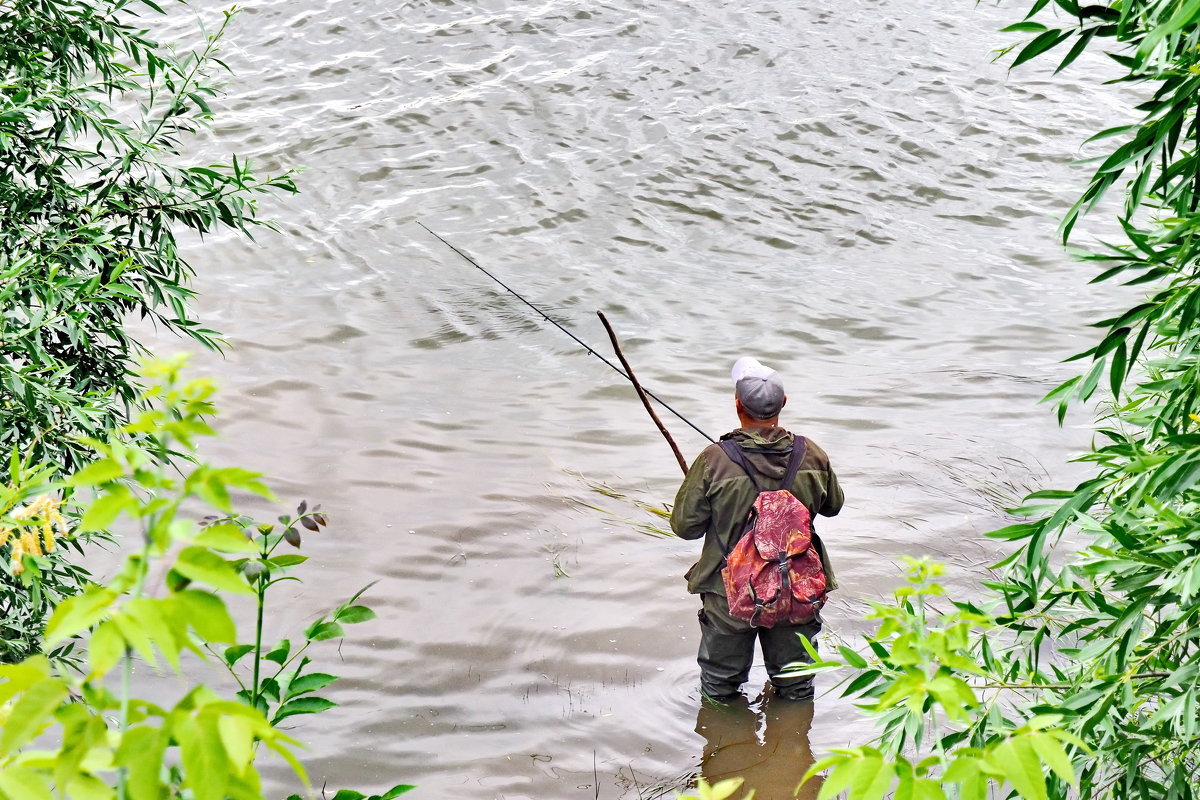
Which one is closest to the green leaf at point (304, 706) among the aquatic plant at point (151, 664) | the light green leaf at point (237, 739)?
the aquatic plant at point (151, 664)

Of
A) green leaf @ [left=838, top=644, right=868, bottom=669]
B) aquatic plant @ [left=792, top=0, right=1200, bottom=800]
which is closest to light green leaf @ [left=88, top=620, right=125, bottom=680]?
aquatic plant @ [left=792, top=0, right=1200, bottom=800]

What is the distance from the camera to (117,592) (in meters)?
1.04

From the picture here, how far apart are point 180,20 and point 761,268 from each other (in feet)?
30.0

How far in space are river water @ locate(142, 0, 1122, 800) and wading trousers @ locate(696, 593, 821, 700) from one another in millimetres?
160

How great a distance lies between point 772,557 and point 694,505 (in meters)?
0.38

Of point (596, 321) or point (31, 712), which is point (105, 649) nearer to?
point (31, 712)

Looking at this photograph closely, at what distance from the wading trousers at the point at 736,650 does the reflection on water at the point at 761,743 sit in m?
0.09

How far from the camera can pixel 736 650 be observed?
4.62 metres

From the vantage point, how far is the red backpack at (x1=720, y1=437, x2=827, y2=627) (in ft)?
14.1

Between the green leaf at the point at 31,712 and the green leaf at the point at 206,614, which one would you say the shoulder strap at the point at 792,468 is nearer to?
the green leaf at the point at 206,614

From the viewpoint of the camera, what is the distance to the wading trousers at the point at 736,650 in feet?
14.8

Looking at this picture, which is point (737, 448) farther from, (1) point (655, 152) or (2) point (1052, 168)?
(2) point (1052, 168)

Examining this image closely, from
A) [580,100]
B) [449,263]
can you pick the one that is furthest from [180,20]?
[449,263]

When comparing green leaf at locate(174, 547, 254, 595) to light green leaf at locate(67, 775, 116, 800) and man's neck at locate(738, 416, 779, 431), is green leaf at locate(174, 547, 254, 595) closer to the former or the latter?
light green leaf at locate(67, 775, 116, 800)
